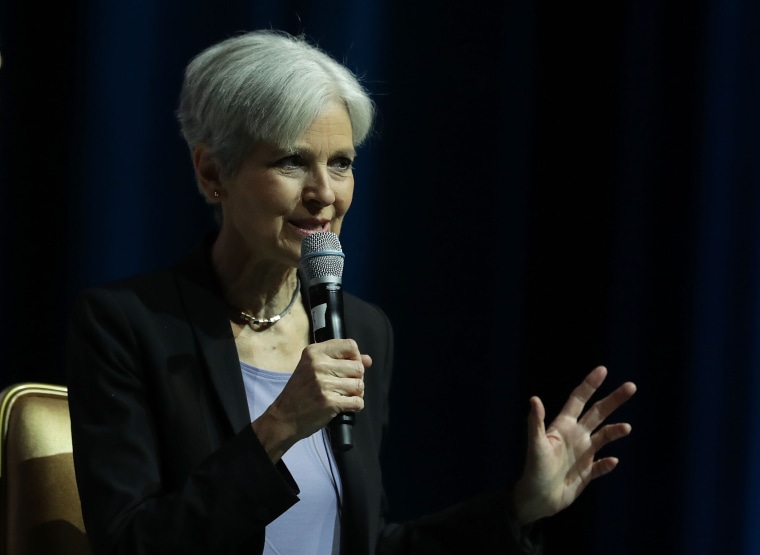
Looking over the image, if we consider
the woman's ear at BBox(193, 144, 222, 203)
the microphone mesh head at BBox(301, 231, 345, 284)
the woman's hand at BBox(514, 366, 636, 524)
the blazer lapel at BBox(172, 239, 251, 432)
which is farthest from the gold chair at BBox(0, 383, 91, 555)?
the woman's hand at BBox(514, 366, 636, 524)

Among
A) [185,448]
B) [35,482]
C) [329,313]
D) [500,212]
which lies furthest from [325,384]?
[500,212]

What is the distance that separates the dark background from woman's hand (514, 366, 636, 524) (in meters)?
0.58

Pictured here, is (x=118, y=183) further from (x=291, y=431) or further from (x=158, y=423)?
(x=291, y=431)

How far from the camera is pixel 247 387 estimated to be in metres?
1.67

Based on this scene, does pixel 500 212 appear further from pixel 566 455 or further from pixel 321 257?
pixel 321 257

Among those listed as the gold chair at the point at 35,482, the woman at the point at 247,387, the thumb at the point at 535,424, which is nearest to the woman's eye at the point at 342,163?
the woman at the point at 247,387

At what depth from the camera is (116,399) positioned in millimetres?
1533

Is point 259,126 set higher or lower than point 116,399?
higher

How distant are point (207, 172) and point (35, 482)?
20.1 inches

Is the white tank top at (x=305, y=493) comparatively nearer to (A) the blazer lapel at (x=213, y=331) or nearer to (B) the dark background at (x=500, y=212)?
(A) the blazer lapel at (x=213, y=331)

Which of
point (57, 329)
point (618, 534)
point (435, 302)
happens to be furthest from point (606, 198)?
point (57, 329)

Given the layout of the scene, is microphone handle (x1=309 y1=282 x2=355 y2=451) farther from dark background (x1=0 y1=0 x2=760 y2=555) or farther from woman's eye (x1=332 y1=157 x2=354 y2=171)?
dark background (x1=0 y1=0 x2=760 y2=555)

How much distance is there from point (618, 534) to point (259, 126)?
1175mm

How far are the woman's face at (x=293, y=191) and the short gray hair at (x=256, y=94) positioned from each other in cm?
2
